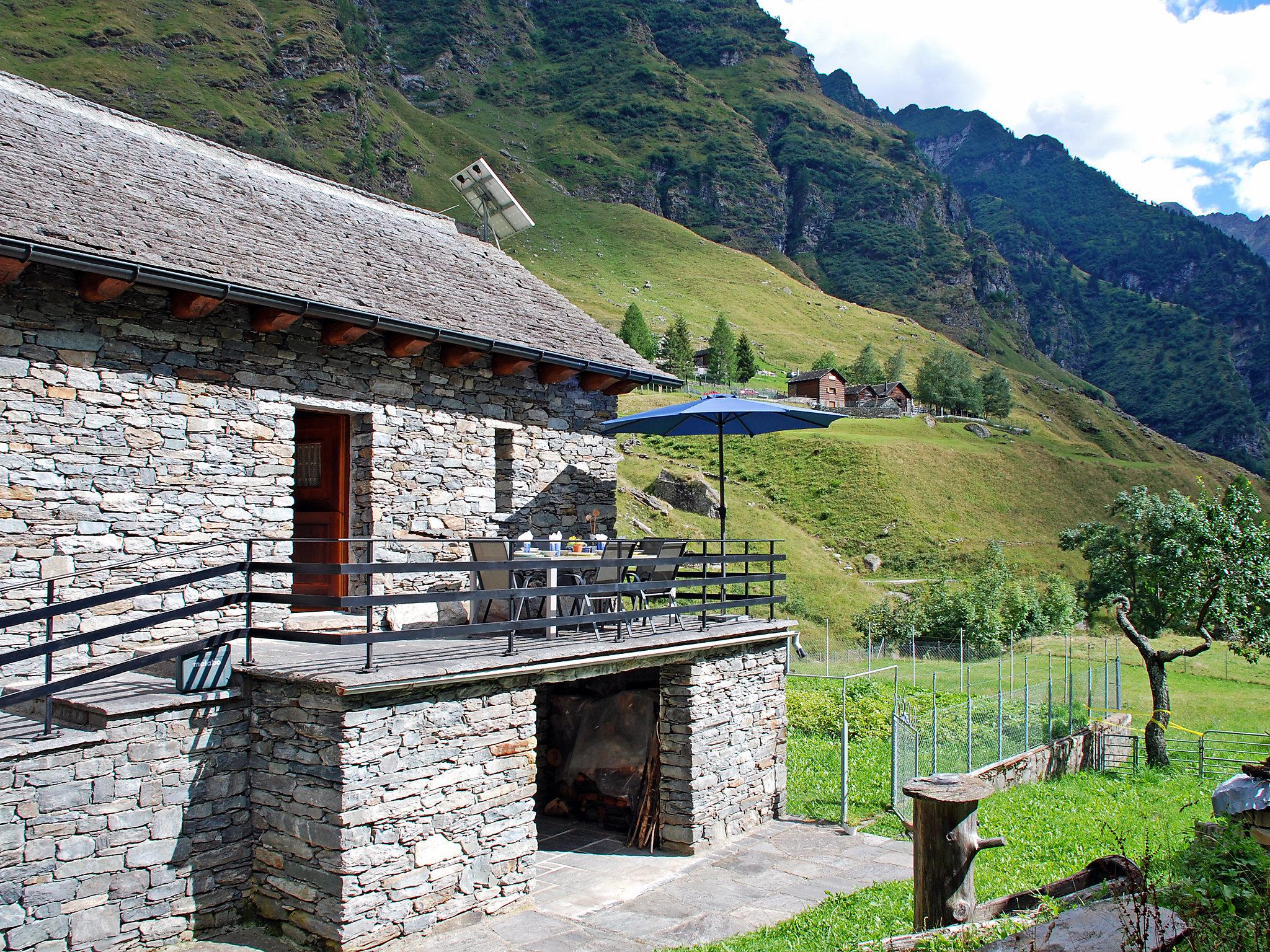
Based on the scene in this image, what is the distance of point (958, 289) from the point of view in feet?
482

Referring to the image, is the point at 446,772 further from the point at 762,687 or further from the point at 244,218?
the point at 244,218

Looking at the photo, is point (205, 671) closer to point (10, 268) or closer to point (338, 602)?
point (338, 602)

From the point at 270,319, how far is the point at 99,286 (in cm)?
154

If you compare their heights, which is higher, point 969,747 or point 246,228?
point 246,228

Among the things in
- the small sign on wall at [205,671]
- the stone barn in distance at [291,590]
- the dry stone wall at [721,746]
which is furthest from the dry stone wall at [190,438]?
the dry stone wall at [721,746]

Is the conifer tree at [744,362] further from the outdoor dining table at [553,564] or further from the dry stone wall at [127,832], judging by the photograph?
the dry stone wall at [127,832]

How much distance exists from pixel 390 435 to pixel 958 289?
15110 centimetres

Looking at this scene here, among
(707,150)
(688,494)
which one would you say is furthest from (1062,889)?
(707,150)

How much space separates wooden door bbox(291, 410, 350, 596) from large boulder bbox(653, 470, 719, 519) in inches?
960

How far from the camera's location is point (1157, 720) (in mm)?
15906

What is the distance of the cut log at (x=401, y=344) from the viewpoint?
10039 mm

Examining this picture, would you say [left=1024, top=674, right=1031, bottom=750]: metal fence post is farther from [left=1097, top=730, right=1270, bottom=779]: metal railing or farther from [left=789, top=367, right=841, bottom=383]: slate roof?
[left=789, top=367, right=841, bottom=383]: slate roof

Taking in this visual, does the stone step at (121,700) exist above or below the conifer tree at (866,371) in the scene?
below

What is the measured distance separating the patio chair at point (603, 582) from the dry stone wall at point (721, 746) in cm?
96
